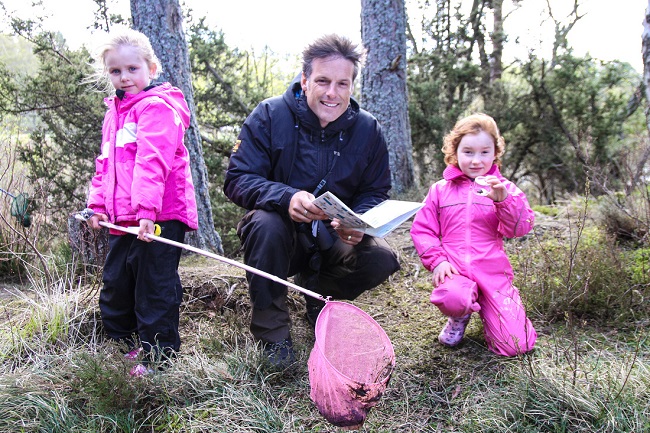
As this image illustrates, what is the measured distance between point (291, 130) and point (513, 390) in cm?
174

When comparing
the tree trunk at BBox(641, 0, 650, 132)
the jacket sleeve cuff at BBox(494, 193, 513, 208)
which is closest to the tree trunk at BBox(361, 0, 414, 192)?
the tree trunk at BBox(641, 0, 650, 132)

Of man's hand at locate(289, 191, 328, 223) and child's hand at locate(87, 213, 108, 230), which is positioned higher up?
man's hand at locate(289, 191, 328, 223)

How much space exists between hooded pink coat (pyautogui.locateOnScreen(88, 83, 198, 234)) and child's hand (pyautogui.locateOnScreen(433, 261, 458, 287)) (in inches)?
54.0

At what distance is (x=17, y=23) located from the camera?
6.13 meters

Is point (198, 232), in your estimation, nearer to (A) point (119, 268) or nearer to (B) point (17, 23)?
(A) point (119, 268)

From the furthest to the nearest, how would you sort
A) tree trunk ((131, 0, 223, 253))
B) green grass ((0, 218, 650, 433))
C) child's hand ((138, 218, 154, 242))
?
tree trunk ((131, 0, 223, 253)), child's hand ((138, 218, 154, 242)), green grass ((0, 218, 650, 433))

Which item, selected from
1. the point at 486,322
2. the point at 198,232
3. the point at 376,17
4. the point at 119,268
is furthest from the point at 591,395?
the point at 376,17

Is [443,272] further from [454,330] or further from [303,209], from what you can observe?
[303,209]

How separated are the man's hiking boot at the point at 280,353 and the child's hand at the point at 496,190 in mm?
1327

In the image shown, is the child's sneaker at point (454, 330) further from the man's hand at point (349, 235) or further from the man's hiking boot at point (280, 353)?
the man's hiking boot at point (280, 353)

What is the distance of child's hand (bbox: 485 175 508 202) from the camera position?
2.70 meters

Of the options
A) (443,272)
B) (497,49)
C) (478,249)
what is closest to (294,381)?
(443,272)

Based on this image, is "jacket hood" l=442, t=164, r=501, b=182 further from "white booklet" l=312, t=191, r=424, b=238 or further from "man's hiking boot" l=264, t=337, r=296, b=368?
"man's hiking boot" l=264, t=337, r=296, b=368

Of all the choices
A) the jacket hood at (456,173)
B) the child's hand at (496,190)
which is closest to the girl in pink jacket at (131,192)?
the jacket hood at (456,173)
